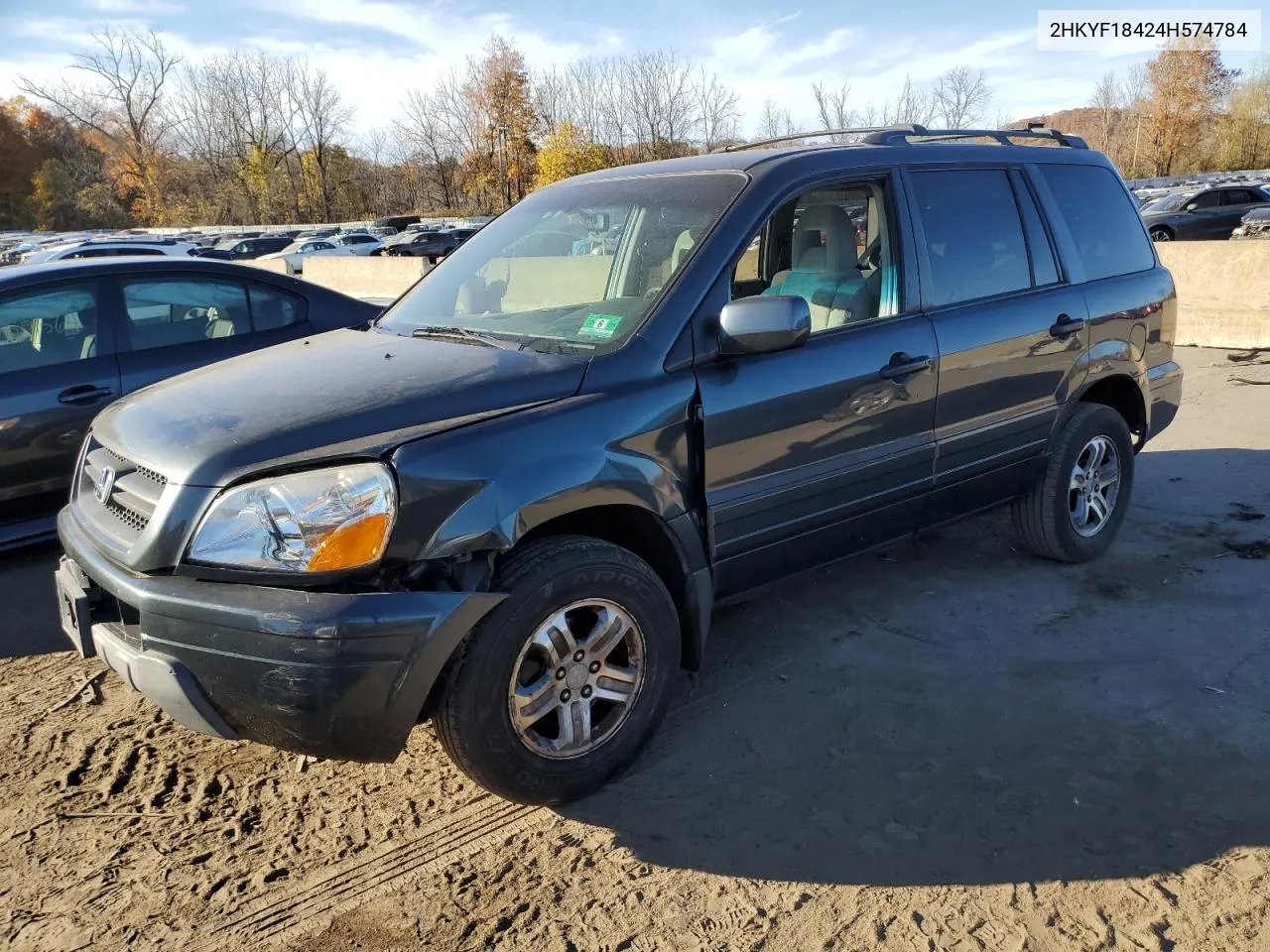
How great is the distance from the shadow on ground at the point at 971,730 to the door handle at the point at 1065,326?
119cm

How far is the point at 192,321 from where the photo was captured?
553 centimetres

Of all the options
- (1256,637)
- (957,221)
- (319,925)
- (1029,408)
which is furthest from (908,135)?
(319,925)

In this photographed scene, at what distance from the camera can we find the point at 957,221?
155 inches

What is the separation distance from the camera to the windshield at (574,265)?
3.19 meters

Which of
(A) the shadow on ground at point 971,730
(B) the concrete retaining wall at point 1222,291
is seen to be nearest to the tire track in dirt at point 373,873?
(A) the shadow on ground at point 971,730

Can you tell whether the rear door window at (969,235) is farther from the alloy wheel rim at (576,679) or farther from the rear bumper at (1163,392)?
the alloy wheel rim at (576,679)

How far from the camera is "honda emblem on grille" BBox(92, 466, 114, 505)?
9.30 feet

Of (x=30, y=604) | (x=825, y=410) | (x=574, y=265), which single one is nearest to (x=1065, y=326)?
(x=825, y=410)

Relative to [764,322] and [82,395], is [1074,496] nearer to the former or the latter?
[764,322]

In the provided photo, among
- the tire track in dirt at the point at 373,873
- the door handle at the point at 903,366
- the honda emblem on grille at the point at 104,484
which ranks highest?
the door handle at the point at 903,366

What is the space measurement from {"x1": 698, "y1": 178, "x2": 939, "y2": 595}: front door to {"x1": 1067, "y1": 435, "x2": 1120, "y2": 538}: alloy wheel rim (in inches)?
49.9

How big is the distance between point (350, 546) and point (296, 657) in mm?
302

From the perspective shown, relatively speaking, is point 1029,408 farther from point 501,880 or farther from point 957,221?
point 501,880

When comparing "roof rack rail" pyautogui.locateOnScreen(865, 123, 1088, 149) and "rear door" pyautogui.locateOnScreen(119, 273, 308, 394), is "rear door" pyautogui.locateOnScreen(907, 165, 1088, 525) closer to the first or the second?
"roof rack rail" pyautogui.locateOnScreen(865, 123, 1088, 149)
